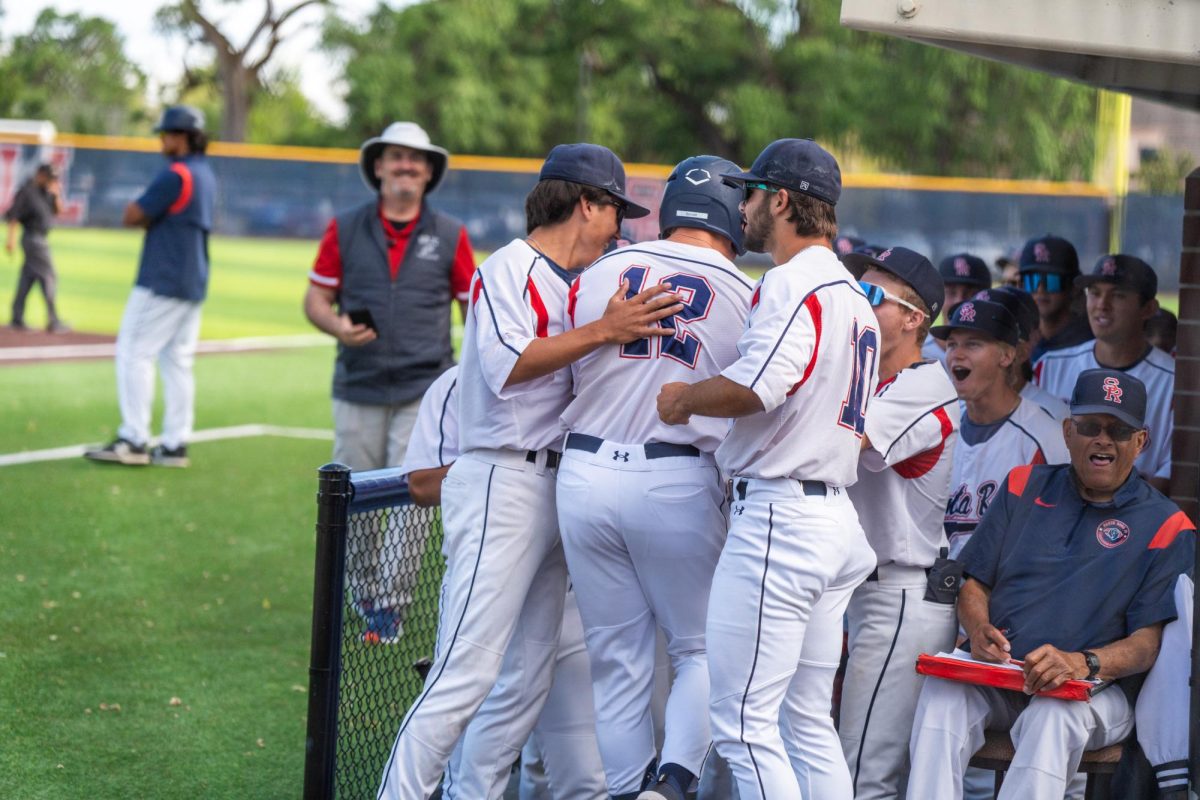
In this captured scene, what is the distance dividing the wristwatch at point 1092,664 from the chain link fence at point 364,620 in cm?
196

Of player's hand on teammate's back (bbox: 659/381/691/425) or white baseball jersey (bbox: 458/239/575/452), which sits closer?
player's hand on teammate's back (bbox: 659/381/691/425)

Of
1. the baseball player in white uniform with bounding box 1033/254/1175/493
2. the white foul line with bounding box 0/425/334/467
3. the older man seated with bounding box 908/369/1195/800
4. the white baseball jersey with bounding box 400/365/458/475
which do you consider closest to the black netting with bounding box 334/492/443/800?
the white baseball jersey with bounding box 400/365/458/475

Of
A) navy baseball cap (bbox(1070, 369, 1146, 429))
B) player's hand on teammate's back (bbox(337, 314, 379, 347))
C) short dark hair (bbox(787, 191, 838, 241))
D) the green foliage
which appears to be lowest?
navy baseball cap (bbox(1070, 369, 1146, 429))

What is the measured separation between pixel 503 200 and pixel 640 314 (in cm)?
1929

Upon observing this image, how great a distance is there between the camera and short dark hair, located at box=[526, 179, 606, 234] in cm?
387

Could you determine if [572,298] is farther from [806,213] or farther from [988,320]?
[988,320]

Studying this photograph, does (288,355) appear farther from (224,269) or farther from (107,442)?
(224,269)

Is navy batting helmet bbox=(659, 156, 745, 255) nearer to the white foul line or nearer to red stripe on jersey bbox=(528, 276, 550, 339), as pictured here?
red stripe on jersey bbox=(528, 276, 550, 339)

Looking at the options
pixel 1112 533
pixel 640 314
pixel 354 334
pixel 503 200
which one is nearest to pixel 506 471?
pixel 640 314

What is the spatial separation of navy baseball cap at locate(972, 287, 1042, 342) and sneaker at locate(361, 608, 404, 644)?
2180mm

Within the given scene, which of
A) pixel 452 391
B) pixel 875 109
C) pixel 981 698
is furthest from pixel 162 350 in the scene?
pixel 875 109

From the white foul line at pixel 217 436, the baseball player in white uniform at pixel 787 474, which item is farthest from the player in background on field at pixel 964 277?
the white foul line at pixel 217 436

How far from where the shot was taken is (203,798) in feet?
14.3

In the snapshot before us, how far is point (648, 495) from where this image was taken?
362 centimetres
